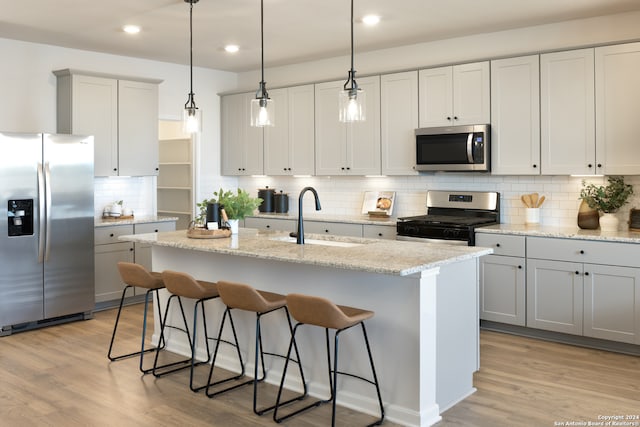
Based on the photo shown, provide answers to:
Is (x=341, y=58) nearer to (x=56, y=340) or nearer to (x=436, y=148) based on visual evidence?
(x=436, y=148)

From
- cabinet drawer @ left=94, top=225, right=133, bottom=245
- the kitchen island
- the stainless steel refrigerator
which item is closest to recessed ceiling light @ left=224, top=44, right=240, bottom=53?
the stainless steel refrigerator

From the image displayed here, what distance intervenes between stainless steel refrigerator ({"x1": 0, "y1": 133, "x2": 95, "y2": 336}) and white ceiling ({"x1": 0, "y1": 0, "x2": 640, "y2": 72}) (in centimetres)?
102

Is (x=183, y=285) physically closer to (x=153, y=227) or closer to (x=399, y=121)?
(x=153, y=227)

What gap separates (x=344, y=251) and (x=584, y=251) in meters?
2.14

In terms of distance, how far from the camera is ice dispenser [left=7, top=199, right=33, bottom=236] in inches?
212

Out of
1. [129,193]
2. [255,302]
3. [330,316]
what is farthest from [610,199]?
[129,193]

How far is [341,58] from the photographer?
6.87 meters

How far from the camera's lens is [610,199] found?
202 inches

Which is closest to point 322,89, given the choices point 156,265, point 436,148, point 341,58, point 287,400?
point 341,58

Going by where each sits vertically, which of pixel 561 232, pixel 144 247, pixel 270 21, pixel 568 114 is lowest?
pixel 144 247

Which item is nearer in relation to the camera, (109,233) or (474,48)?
(474,48)

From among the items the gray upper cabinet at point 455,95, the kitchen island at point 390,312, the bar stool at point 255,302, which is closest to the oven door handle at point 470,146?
the gray upper cabinet at point 455,95

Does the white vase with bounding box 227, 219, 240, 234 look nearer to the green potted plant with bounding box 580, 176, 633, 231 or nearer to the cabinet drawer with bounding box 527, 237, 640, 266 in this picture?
the cabinet drawer with bounding box 527, 237, 640, 266

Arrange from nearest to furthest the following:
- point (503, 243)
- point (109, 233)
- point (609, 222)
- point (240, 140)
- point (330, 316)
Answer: point (330, 316) → point (609, 222) → point (503, 243) → point (109, 233) → point (240, 140)
